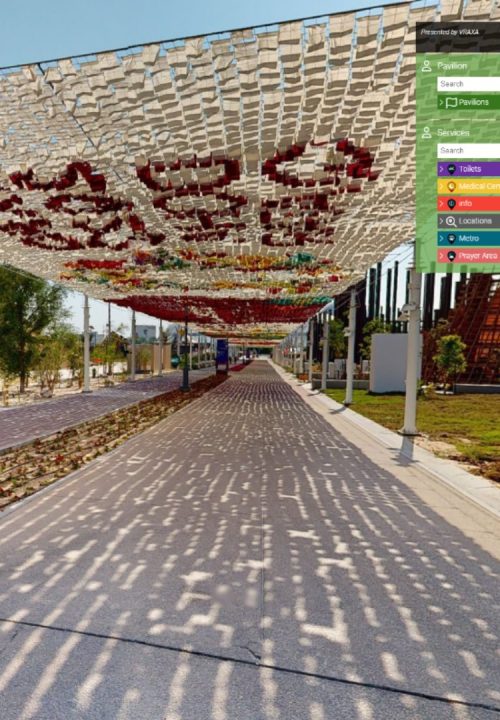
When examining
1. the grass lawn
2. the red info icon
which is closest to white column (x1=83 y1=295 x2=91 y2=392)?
the grass lawn

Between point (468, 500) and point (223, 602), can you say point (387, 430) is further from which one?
point (223, 602)

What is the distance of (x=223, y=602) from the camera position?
335 centimetres

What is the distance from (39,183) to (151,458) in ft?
17.9

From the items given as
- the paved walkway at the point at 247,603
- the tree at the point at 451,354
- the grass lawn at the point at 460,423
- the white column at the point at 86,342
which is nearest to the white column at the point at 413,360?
the grass lawn at the point at 460,423

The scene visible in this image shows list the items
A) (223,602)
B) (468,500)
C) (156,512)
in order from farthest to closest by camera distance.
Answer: (468,500) < (156,512) < (223,602)

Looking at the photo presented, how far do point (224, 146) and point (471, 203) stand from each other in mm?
4817

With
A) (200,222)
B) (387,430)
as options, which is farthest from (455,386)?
(200,222)

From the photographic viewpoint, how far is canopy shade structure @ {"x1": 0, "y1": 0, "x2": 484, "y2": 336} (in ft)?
16.1

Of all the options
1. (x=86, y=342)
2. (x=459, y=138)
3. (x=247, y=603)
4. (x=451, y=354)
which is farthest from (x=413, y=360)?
(x=451, y=354)

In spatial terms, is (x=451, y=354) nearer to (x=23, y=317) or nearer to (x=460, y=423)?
(x=460, y=423)

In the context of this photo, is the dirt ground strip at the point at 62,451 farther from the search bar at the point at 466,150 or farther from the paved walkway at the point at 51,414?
the search bar at the point at 466,150

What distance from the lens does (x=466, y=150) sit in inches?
281

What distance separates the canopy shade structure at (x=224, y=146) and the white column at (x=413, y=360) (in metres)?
1.54

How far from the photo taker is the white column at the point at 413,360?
1135 cm
